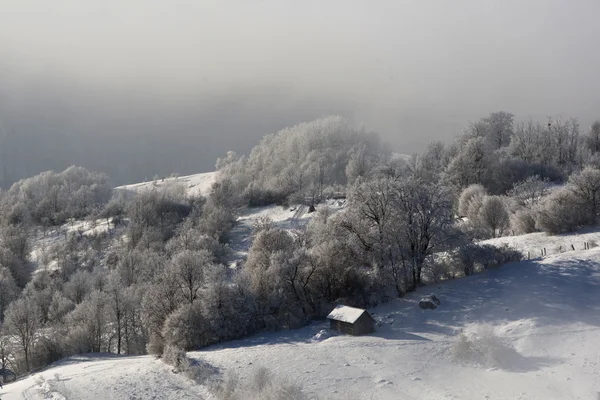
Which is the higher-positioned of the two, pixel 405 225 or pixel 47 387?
pixel 405 225

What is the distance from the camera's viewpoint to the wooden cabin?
132ft

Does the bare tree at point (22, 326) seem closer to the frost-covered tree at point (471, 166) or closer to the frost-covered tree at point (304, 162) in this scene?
the frost-covered tree at point (304, 162)

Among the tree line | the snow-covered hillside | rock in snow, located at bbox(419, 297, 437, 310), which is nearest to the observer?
the snow-covered hillside

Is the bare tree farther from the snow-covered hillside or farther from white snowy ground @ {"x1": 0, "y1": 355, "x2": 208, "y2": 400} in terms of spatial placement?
white snowy ground @ {"x1": 0, "y1": 355, "x2": 208, "y2": 400}

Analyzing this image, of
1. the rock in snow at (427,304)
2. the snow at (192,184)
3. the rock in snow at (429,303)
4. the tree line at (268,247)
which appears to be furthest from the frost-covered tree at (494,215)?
the snow at (192,184)

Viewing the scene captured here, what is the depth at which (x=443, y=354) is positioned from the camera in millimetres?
34594

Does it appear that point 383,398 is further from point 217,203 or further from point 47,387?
point 217,203

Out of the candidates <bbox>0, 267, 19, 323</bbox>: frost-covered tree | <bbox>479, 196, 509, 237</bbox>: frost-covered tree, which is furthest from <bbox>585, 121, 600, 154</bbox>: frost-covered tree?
<bbox>0, 267, 19, 323</bbox>: frost-covered tree

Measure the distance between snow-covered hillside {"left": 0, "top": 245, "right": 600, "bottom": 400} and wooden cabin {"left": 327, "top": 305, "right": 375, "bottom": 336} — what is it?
91cm

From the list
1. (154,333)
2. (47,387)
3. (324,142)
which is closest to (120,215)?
(324,142)

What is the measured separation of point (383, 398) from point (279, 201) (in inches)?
3149

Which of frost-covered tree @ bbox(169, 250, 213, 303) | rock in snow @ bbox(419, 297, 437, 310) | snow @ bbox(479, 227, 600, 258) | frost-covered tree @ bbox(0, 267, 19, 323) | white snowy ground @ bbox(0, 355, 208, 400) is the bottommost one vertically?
frost-covered tree @ bbox(0, 267, 19, 323)

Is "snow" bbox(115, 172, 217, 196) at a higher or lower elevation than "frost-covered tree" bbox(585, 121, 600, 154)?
lower

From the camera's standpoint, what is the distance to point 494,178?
93.9m
